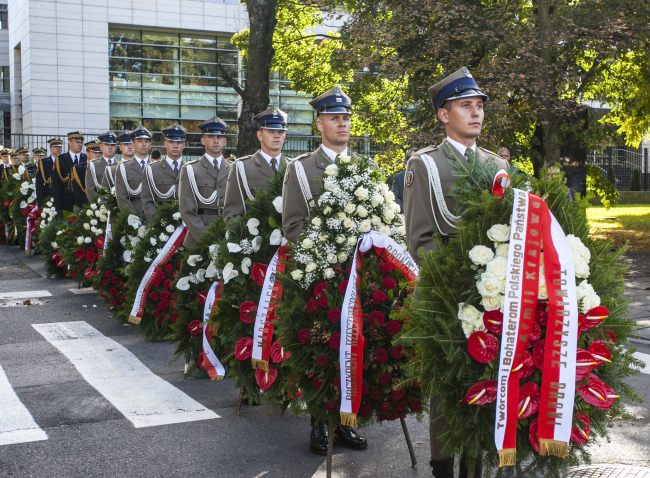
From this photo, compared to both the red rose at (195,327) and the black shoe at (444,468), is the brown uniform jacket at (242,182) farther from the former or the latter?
the black shoe at (444,468)

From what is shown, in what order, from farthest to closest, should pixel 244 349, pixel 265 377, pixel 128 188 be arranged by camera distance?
pixel 128 188
pixel 244 349
pixel 265 377

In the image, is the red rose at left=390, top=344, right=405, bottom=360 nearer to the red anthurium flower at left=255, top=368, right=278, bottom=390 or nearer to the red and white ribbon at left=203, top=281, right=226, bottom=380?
the red anthurium flower at left=255, top=368, right=278, bottom=390

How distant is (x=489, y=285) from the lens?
3.64 m

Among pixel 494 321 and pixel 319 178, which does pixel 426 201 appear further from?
pixel 319 178

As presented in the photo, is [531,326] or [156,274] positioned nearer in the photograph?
[531,326]

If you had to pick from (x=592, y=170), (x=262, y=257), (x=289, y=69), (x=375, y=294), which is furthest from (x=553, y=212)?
(x=289, y=69)

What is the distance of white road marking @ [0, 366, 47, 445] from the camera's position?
19.0ft

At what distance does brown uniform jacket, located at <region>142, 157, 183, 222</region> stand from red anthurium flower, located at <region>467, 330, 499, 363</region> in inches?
265

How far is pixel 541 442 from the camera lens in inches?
141

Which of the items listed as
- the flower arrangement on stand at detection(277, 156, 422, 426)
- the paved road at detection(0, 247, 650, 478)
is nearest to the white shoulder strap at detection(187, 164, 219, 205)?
the paved road at detection(0, 247, 650, 478)

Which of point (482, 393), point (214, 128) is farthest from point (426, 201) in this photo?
point (214, 128)

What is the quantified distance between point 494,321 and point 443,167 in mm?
1134

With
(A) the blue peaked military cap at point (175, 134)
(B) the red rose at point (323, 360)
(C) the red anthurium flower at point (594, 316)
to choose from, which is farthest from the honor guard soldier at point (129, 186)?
(C) the red anthurium flower at point (594, 316)

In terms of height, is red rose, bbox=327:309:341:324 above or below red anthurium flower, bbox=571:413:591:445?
above
